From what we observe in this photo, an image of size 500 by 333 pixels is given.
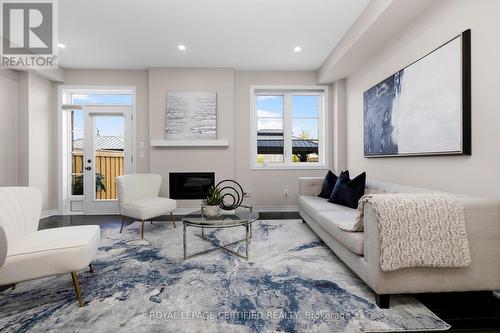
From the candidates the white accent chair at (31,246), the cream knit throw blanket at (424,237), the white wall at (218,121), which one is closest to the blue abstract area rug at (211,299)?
the white accent chair at (31,246)

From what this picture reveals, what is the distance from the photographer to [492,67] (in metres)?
1.63

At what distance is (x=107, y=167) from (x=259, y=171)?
286 cm

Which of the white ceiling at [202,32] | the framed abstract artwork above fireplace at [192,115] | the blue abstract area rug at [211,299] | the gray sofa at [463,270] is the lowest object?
the blue abstract area rug at [211,299]

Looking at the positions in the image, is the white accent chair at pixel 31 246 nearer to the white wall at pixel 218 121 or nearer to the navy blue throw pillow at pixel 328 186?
the white wall at pixel 218 121

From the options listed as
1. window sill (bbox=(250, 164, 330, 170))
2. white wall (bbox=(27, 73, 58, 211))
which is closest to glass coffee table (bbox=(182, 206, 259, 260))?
window sill (bbox=(250, 164, 330, 170))

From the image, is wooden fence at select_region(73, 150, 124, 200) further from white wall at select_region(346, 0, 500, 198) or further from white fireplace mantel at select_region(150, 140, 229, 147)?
white wall at select_region(346, 0, 500, 198)

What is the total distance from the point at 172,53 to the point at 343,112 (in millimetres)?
3056

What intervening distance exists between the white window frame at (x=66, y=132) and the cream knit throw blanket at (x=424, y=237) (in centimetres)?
416

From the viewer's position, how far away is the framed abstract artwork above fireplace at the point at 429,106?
70.9 inches

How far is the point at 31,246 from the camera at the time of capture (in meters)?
1.51

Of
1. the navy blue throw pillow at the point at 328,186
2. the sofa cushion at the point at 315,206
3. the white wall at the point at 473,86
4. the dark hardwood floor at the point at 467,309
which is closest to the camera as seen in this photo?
the dark hardwood floor at the point at 467,309

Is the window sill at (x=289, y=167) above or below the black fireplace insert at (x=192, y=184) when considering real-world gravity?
above

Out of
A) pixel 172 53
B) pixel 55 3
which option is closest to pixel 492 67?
pixel 172 53

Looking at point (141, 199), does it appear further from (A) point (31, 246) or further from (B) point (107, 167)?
(A) point (31, 246)
